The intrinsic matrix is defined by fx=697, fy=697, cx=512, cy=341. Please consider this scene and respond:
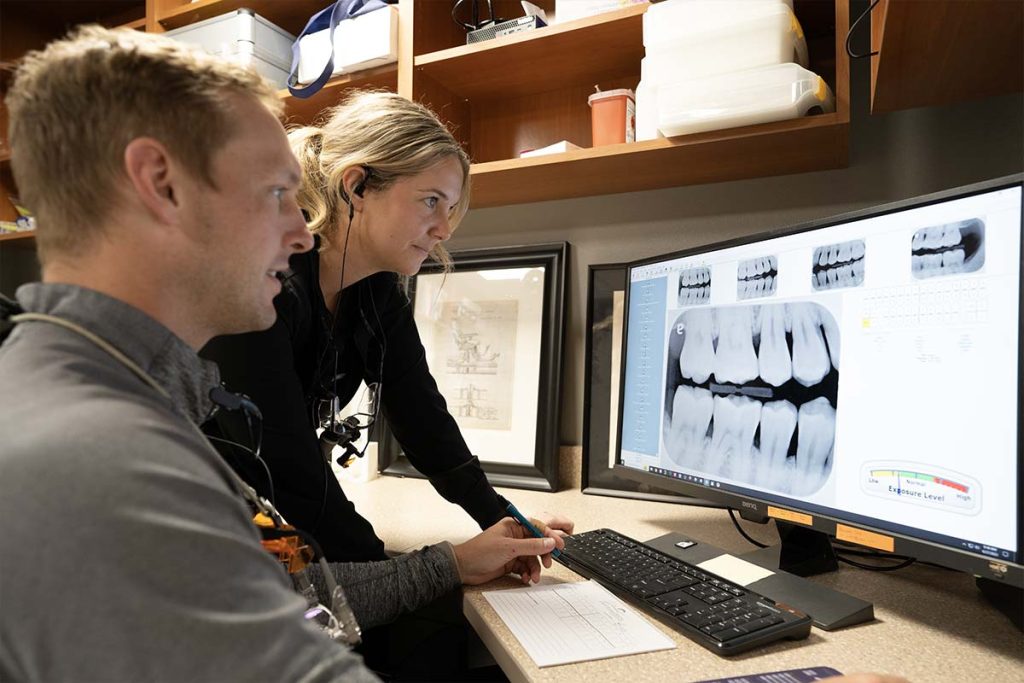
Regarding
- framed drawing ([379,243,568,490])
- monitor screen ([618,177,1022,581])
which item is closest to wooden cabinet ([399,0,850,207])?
framed drawing ([379,243,568,490])

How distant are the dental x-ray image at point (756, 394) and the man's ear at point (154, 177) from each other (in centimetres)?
78

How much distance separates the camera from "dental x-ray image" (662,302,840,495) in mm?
923

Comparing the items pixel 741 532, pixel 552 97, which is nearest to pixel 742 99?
pixel 552 97

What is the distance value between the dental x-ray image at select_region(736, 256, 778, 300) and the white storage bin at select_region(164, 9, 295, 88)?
4.05 feet

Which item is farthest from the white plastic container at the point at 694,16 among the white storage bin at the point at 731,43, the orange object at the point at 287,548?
the orange object at the point at 287,548

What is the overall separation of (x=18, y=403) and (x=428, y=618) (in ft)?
3.84

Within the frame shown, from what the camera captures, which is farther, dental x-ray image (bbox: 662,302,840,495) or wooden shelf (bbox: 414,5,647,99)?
wooden shelf (bbox: 414,5,647,99)

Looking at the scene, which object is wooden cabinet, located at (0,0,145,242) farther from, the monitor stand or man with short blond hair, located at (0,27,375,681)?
the monitor stand

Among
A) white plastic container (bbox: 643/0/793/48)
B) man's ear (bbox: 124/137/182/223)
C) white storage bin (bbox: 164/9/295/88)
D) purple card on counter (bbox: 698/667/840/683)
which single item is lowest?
purple card on counter (bbox: 698/667/840/683)

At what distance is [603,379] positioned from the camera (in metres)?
1.62

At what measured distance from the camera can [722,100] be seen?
1.22m

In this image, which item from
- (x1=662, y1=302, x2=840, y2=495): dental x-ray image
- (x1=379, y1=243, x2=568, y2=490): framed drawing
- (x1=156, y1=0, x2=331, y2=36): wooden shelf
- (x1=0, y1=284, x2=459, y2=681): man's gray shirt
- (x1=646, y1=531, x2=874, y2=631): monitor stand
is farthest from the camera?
(x1=156, y1=0, x2=331, y2=36): wooden shelf

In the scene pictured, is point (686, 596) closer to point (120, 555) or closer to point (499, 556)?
point (499, 556)

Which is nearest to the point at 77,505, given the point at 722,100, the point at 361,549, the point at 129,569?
the point at 129,569
